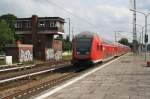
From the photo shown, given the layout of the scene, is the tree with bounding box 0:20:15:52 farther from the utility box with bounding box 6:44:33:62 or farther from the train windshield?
the train windshield

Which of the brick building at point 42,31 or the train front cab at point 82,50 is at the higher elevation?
the brick building at point 42,31

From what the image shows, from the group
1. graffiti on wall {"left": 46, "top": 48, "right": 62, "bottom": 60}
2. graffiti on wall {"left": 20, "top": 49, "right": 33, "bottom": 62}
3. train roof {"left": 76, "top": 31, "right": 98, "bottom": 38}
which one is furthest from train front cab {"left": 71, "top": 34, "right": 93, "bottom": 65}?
graffiti on wall {"left": 46, "top": 48, "right": 62, "bottom": 60}

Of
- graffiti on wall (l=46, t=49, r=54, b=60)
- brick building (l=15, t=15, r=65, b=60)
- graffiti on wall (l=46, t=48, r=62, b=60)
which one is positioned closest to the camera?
graffiti on wall (l=46, t=49, r=54, b=60)

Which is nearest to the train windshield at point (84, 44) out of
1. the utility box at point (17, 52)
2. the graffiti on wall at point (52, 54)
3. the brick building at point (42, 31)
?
the utility box at point (17, 52)

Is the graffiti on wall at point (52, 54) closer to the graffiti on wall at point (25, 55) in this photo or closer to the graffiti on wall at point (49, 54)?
the graffiti on wall at point (49, 54)

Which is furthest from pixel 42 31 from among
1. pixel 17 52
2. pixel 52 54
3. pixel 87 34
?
pixel 87 34

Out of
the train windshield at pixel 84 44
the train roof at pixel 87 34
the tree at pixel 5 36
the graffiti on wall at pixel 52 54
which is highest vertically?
the tree at pixel 5 36

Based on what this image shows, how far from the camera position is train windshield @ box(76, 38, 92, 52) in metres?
33.1

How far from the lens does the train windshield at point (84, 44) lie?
1302 inches

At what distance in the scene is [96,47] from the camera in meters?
34.7

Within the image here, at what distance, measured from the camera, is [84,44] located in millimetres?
33375

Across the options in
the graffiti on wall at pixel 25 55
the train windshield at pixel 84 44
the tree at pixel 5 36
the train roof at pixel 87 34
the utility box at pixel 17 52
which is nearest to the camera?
the train windshield at pixel 84 44

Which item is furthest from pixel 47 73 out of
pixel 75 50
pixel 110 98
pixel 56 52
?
pixel 56 52

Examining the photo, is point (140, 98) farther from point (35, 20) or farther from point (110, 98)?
point (35, 20)
